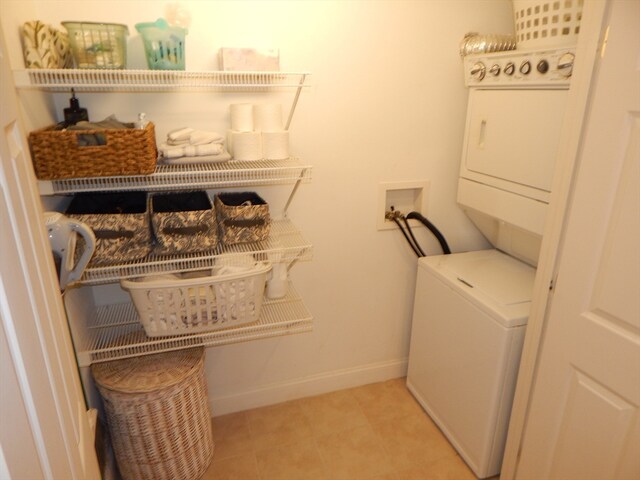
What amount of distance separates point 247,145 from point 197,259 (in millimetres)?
446

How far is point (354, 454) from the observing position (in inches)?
75.6

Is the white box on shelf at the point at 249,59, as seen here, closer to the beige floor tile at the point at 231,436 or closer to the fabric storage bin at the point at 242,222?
the fabric storage bin at the point at 242,222

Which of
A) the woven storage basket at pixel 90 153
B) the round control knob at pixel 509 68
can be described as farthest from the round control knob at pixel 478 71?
the woven storage basket at pixel 90 153

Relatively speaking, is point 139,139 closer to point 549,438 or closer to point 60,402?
point 60,402

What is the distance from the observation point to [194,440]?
1707mm

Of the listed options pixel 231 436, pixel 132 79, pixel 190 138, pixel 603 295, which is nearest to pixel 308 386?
pixel 231 436

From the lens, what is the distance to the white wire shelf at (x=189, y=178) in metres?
1.37

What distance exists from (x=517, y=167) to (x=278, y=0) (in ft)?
3.63

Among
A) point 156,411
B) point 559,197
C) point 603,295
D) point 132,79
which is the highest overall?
point 132,79

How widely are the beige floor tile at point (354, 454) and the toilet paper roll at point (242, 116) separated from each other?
1.43 metres

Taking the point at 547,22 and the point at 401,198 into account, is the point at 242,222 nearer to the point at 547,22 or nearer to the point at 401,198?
the point at 401,198

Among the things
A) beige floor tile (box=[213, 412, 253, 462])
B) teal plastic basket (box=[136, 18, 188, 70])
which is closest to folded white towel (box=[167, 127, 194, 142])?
teal plastic basket (box=[136, 18, 188, 70])

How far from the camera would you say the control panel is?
138 centimetres

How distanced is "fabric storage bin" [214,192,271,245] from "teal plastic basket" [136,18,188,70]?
50 centimetres
